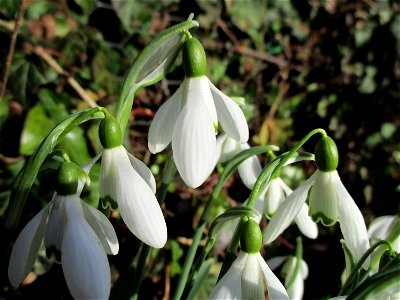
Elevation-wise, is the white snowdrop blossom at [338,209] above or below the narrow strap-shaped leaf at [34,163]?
below

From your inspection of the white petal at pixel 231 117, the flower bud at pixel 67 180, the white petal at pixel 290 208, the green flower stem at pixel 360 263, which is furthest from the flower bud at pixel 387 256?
the flower bud at pixel 67 180

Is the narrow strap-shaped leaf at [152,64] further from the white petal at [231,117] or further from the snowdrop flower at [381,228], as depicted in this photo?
the snowdrop flower at [381,228]

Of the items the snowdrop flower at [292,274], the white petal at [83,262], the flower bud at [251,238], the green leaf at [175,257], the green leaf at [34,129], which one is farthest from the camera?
the green leaf at [175,257]

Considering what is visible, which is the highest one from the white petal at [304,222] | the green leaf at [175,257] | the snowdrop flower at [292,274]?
the white petal at [304,222]

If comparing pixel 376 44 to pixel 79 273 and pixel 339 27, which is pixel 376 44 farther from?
pixel 79 273

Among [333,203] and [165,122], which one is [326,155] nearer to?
[333,203]

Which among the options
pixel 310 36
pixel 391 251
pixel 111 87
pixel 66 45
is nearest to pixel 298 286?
pixel 391 251
